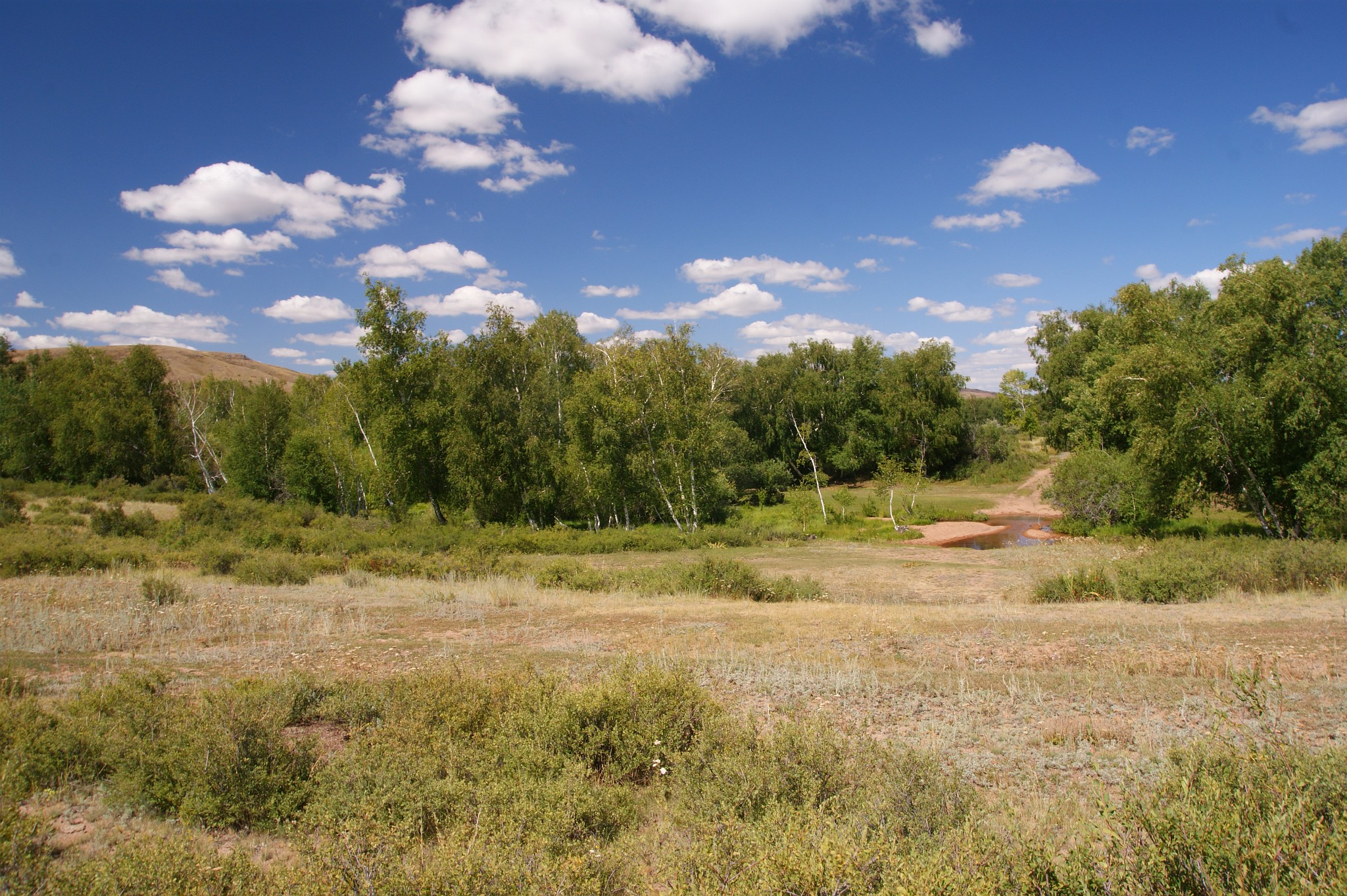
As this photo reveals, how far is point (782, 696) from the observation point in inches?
346

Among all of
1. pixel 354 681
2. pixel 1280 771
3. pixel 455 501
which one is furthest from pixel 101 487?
pixel 1280 771

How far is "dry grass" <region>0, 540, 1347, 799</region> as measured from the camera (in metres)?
7.40

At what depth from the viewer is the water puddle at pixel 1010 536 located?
114 ft

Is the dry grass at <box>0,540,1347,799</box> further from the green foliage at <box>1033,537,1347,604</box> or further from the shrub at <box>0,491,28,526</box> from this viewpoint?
the shrub at <box>0,491,28,526</box>

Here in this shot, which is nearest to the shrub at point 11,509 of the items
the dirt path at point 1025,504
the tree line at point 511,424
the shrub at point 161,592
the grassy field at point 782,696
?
the tree line at point 511,424

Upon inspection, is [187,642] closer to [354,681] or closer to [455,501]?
[354,681]

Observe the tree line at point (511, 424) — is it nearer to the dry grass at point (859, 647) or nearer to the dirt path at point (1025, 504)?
the dirt path at point (1025, 504)

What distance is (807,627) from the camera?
13688mm

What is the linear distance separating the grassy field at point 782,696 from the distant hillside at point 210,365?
103888mm

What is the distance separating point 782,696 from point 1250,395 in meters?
24.8

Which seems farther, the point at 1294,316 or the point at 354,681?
the point at 1294,316

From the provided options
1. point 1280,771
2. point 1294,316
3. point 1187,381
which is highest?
point 1294,316

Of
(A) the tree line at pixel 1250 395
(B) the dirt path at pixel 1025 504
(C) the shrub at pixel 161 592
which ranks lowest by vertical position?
(B) the dirt path at pixel 1025 504

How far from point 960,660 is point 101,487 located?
57.4 m
